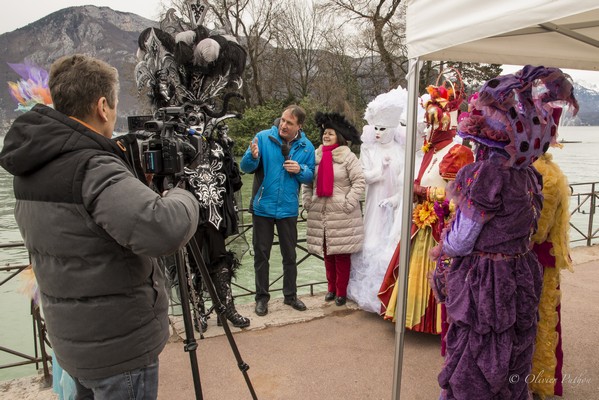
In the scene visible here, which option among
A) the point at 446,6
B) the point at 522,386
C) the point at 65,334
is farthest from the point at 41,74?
the point at 522,386

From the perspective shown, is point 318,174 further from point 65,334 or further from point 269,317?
point 65,334

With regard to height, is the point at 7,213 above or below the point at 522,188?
below

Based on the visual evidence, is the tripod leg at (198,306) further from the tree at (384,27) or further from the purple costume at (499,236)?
the tree at (384,27)

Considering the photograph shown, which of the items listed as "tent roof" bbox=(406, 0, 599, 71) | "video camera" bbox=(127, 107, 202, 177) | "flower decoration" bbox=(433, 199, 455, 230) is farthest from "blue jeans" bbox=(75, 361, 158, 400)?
"flower decoration" bbox=(433, 199, 455, 230)

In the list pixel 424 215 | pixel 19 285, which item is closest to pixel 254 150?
pixel 424 215

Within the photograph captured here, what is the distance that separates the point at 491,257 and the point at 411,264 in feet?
3.78

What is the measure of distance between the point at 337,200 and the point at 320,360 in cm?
133

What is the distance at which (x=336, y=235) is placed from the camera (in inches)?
153

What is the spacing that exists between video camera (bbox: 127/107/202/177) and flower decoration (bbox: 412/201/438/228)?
195 centimetres

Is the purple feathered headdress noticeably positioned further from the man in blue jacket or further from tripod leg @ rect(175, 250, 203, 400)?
the man in blue jacket

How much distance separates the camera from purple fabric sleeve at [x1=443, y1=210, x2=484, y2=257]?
2.19 m

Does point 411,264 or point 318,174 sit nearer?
point 411,264

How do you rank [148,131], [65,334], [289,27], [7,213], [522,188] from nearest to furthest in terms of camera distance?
[65,334], [148,131], [522,188], [7,213], [289,27]

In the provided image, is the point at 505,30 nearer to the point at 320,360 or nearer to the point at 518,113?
the point at 518,113
